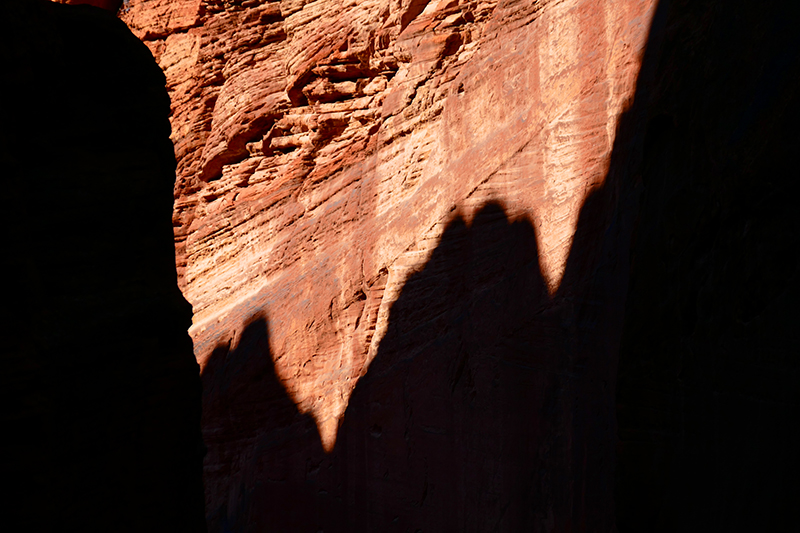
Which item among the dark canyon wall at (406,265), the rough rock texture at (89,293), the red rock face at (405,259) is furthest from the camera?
the red rock face at (405,259)

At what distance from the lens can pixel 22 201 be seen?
4762mm

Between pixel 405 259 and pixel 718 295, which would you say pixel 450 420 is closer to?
pixel 405 259

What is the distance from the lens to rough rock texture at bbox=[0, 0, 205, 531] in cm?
465

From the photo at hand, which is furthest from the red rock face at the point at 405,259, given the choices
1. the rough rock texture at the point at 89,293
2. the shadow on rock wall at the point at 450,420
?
the rough rock texture at the point at 89,293

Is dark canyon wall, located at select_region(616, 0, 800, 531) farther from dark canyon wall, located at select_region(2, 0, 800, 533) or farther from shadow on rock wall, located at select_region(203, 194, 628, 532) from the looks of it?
shadow on rock wall, located at select_region(203, 194, 628, 532)

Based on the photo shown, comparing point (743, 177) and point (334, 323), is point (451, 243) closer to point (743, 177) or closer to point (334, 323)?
point (334, 323)

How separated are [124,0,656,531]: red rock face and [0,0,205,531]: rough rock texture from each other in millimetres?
4401

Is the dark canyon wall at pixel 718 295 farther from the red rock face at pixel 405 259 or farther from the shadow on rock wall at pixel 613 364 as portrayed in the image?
the red rock face at pixel 405 259

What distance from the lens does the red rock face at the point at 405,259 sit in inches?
339

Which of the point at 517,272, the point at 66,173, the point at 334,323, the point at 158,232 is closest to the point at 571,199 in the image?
the point at 517,272

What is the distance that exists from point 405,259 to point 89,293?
5646 millimetres

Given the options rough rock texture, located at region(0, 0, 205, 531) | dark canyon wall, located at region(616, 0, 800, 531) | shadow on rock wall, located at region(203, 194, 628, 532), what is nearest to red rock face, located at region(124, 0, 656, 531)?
shadow on rock wall, located at region(203, 194, 628, 532)

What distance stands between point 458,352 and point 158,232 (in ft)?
16.2

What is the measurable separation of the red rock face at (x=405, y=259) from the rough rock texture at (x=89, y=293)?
4.40 metres
